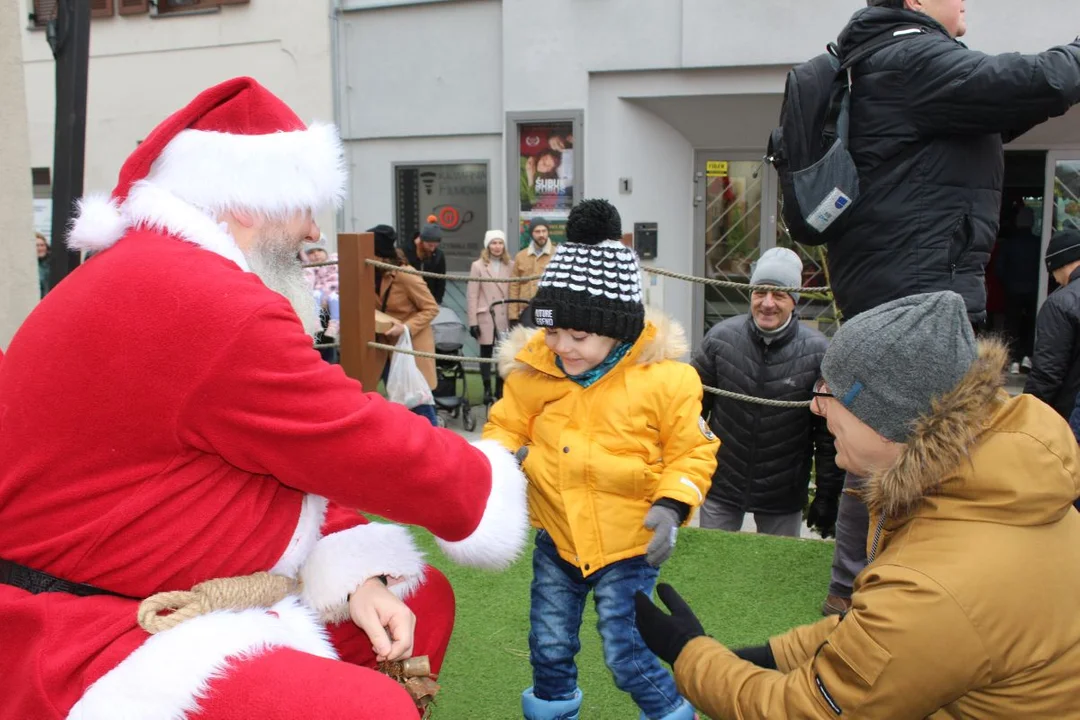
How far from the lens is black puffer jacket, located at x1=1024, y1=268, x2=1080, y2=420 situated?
5.04 metres

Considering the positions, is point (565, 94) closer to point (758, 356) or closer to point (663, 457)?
point (758, 356)

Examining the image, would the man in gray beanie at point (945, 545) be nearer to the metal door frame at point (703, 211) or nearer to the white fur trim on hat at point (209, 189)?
the white fur trim on hat at point (209, 189)

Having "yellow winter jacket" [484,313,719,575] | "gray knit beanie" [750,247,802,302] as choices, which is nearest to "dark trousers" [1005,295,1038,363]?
"gray knit beanie" [750,247,802,302]

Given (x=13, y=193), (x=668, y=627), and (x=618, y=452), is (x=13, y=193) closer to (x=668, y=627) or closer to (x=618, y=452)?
(x=618, y=452)

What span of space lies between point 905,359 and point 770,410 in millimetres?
2284

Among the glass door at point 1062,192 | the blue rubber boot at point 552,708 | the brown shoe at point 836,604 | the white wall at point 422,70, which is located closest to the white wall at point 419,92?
the white wall at point 422,70

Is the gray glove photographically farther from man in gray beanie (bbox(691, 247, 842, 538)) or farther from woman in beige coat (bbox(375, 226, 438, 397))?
woman in beige coat (bbox(375, 226, 438, 397))

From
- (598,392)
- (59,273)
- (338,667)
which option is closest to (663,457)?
(598,392)

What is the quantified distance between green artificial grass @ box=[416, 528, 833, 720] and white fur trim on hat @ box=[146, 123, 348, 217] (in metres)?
1.85

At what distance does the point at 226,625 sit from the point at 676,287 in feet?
32.7

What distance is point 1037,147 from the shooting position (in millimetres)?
10086

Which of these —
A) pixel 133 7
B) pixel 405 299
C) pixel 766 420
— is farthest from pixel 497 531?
pixel 133 7

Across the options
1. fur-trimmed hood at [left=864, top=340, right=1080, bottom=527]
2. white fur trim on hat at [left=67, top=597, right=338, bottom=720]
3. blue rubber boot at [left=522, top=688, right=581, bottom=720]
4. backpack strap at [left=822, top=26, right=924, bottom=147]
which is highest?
backpack strap at [left=822, top=26, right=924, bottom=147]

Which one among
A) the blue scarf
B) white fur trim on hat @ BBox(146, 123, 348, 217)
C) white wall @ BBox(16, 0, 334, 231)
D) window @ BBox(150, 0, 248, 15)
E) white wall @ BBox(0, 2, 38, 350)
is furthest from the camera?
window @ BBox(150, 0, 248, 15)
